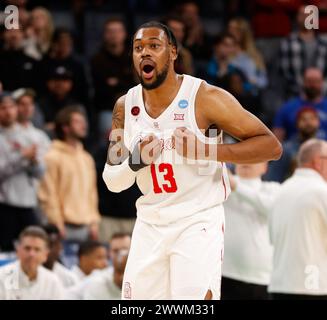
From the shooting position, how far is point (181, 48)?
1249 centimetres

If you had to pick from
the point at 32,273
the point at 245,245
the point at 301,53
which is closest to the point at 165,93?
the point at 245,245

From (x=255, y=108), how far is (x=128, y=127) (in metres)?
6.13

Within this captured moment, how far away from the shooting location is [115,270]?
9.30 m

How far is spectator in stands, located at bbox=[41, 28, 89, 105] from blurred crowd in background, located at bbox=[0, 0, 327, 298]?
0.01 metres

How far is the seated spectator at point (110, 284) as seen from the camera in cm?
922

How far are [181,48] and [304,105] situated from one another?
162 centimetres

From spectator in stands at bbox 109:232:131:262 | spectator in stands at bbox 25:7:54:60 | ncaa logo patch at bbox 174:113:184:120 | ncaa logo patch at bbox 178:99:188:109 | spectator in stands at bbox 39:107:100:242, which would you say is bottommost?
spectator in stands at bbox 109:232:131:262

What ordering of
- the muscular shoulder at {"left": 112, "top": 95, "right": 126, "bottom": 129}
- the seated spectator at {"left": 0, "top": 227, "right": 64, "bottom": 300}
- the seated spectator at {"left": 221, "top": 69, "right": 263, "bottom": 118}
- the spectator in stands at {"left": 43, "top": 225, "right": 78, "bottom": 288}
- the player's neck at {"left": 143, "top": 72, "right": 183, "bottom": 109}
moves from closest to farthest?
the player's neck at {"left": 143, "top": 72, "right": 183, "bottom": 109} < the muscular shoulder at {"left": 112, "top": 95, "right": 126, "bottom": 129} < the seated spectator at {"left": 0, "top": 227, "right": 64, "bottom": 300} < the spectator in stands at {"left": 43, "top": 225, "right": 78, "bottom": 288} < the seated spectator at {"left": 221, "top": 69, "right": 263, "bottom": 118}

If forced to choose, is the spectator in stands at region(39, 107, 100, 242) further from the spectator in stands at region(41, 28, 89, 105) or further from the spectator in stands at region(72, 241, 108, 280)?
the spectator in stands at region(41, 28, 89, 105)

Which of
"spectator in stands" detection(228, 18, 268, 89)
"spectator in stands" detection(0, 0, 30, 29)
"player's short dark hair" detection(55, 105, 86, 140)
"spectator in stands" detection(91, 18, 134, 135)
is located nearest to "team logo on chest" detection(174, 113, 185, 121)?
"player's short dark hair" detection(55, 105, 86, 140)

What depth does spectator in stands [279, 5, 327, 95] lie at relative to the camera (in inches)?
518

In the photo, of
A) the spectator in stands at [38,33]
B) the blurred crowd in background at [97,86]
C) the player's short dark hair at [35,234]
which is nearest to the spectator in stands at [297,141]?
the blurred crowd in background at [97,86]

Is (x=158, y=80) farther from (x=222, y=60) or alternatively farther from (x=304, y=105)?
(x=222, y=60)

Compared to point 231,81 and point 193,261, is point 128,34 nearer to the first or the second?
point 231,81
